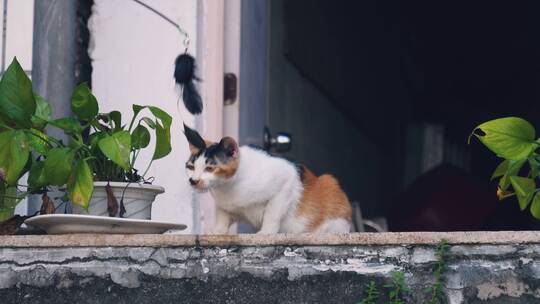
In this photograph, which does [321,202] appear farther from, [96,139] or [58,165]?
[58,165]

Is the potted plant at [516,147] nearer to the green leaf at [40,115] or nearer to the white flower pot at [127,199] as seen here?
the white flower pot at [127,199]

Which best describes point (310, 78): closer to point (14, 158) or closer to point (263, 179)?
point (263, 179)

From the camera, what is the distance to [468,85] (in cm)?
941

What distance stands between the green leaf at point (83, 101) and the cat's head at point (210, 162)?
39cm

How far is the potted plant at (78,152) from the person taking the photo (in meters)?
2.79

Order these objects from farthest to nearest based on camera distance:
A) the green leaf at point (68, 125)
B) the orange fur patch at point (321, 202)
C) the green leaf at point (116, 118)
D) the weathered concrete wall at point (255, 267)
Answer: the orange fur patch at point (321, 202)
the green leaf at point (116, 118)
the green leaf at point (68, 125)
the weathered concrete wall at point (255, 267)

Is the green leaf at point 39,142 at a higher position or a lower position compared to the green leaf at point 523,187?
higher

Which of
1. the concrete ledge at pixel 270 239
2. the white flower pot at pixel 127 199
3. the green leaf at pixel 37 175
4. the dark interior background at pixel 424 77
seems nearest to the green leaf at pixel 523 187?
the concrete ledge at pixel 270 239

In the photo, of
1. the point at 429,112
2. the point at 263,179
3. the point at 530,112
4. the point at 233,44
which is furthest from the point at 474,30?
the point at 263,179

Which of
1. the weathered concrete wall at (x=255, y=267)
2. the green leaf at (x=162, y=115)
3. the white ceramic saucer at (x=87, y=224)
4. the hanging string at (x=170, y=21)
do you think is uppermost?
the hanging string at (x=170, y=21)

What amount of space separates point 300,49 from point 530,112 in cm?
287

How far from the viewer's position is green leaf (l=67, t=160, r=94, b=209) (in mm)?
2781

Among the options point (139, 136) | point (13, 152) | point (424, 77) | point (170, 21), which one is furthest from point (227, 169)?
point (424, 77)

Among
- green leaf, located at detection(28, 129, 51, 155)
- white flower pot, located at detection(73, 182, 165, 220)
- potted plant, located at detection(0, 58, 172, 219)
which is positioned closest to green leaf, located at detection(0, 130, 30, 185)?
potted plant, located at detection(0, 58, 172, 219)
